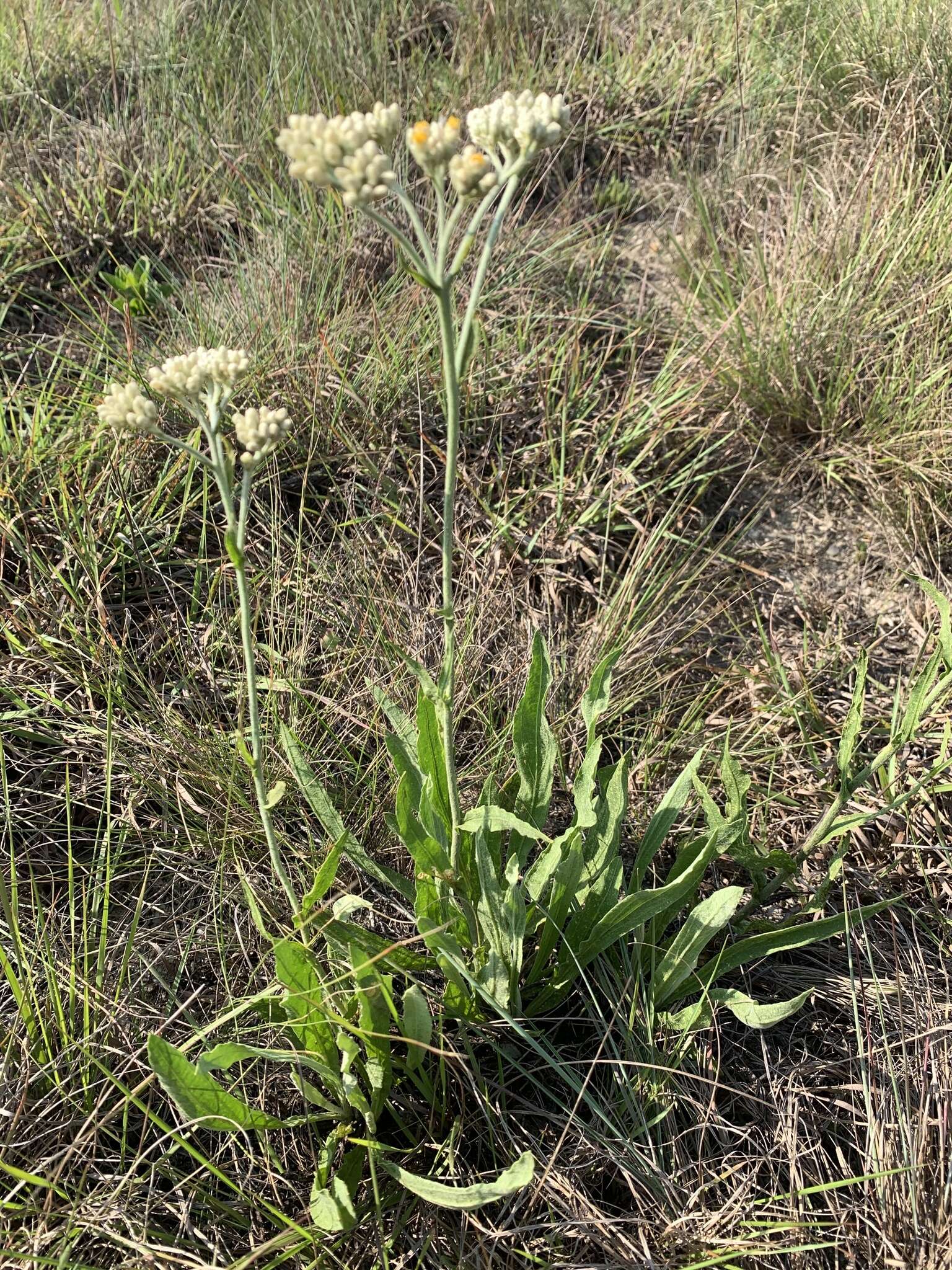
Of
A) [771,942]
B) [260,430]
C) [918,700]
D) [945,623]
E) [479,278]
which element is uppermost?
[479,278]

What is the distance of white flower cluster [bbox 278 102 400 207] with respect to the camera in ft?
3.95

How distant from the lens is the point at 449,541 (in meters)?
1.39

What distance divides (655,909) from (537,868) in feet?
0.73

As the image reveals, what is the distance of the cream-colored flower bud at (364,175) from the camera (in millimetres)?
1203

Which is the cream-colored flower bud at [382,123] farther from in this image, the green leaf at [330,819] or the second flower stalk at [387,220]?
the green leaf at [330,819]

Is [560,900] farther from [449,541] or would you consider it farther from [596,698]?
[449,541]

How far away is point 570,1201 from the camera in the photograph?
→ 1694mm

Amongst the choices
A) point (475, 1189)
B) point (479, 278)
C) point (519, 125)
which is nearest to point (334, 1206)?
point (475, 1189)

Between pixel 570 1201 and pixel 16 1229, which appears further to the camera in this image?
pixel 570 1201

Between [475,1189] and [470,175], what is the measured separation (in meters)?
1.44

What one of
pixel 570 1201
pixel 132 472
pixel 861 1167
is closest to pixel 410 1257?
pixel 570 1201

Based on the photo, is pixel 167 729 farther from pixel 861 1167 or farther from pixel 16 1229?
pixel 861 1167

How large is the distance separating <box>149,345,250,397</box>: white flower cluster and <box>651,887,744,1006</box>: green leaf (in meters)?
1.20

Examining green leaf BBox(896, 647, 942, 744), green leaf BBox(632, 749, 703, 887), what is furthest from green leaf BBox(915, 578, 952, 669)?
green leaf BBox(632, 749, 703, 887)
